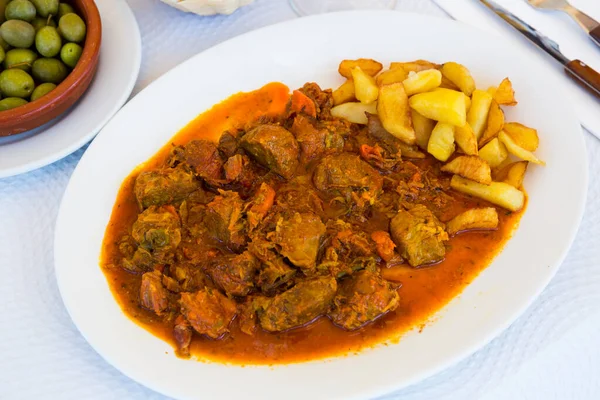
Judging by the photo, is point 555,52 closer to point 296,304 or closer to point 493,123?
point 493,123

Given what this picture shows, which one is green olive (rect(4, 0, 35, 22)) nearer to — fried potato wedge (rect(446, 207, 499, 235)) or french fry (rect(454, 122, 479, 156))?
french fry (rect(454, 122, 479, 156))

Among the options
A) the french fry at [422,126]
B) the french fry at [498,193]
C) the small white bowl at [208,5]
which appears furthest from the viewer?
the small white bowl at [208,5]

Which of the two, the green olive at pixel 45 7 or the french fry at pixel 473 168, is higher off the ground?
Answer: the french fry at pixel 473 168

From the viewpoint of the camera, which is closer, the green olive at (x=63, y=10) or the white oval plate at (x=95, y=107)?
the white oval plate at (x=95, y=107)

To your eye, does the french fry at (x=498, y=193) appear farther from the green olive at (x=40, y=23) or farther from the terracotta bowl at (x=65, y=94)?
the green olive at (x=40, y=23)

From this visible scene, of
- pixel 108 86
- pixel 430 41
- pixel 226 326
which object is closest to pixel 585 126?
pixel 430 41

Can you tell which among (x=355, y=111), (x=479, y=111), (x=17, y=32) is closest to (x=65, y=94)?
(x=17, y=32)

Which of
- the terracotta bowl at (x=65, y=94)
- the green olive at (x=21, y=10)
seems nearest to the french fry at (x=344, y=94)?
the terracotta bowl at (x=65, y=94)
